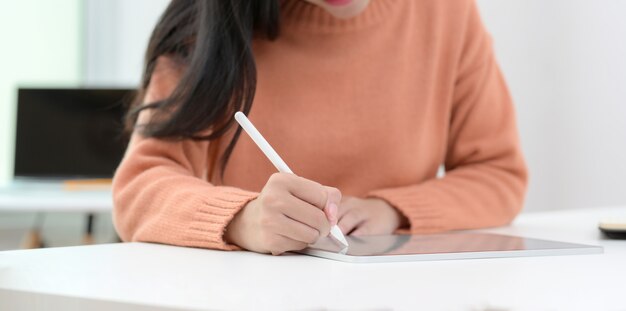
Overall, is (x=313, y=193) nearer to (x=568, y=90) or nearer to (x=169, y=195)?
(x=169, y=195)

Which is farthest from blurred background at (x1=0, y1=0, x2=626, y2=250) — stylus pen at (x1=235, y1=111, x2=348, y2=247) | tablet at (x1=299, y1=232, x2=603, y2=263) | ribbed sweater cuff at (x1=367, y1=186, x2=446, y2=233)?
stylus pen at (x1=235, y1=111, x2=348, y2=247)

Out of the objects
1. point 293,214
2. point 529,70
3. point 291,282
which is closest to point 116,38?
point 529,70

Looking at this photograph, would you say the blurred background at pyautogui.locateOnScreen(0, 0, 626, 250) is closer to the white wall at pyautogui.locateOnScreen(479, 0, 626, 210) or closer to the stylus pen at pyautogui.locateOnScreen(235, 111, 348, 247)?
the white wall at pyautogui.locateOnScreen(479, 0, 626, 210)

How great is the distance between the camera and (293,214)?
0.72 metres

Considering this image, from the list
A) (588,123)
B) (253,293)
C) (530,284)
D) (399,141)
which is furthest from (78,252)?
(588,123)

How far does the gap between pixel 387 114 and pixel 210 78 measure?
28cm

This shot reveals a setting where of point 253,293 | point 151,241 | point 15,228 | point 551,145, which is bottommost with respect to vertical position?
point 15,228

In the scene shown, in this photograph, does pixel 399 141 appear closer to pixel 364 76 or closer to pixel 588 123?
pixel 364 76

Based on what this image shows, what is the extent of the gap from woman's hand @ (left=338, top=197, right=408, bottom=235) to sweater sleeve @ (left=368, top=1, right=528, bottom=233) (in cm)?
9

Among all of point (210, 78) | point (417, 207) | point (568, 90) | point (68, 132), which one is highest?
point (210, 78)

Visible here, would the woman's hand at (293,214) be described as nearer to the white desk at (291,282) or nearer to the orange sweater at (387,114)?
the white desk at (291,282)

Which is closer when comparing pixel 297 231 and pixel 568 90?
pixel 297 231

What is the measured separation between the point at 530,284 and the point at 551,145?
7.91 ft

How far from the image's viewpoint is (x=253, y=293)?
0.51m
